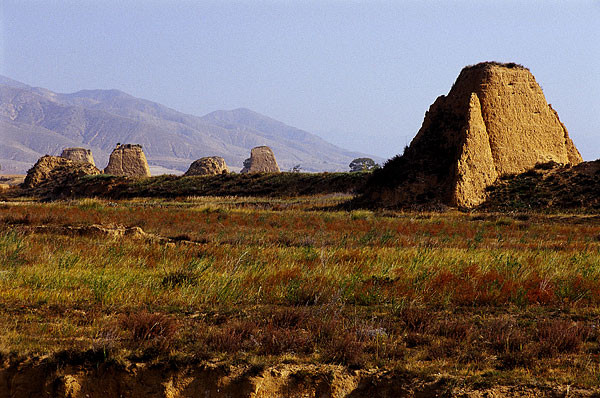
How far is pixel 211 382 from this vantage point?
15.8 feet

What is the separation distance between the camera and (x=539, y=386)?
450cm

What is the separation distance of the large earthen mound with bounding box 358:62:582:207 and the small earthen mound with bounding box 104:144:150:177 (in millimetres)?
46214

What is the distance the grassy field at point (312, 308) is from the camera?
5094 millimetres

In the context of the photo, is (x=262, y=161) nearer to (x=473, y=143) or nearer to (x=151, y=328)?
(x=473, y=143)

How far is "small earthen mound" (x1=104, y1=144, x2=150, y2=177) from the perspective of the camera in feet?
221

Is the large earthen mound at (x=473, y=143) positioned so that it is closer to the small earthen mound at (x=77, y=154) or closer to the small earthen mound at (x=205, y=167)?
the small earthen mound at (x=205, y=167)

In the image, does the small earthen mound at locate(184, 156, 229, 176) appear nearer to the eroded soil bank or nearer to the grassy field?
the grassy field

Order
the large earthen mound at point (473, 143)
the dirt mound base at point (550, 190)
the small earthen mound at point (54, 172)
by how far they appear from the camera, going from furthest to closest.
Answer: the small earthen mound at point (54, 172), the large earthen mound at point (473, 143), the dirt mound base at point (550, 190)

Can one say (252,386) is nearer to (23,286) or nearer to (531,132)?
(23,286)

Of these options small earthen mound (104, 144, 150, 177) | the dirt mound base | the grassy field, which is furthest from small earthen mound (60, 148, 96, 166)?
the grassy field

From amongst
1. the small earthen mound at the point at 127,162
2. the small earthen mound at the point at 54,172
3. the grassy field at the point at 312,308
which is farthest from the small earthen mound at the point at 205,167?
the grassy field at the point at 312,308

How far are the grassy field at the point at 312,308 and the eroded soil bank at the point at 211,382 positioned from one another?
0.14 metres

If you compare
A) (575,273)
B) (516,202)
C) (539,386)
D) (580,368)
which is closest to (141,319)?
(539,386)

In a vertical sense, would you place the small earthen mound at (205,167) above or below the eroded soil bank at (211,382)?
above
